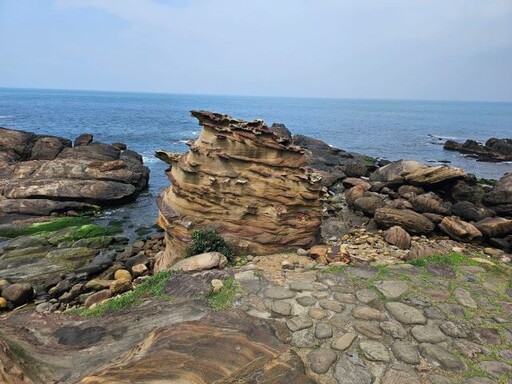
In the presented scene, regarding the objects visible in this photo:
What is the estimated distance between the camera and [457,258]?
32.8 feet

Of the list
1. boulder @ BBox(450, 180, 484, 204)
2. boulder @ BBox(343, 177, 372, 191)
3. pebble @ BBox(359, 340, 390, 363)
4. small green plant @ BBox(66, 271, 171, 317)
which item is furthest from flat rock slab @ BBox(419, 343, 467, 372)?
A: boulder @ BBox(343, 177, 372, 191)

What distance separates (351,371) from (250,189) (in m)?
8.76

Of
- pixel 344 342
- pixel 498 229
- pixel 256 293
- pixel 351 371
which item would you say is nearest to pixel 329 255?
pixel 256 293

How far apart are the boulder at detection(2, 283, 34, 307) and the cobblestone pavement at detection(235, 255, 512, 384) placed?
11148 millimetres

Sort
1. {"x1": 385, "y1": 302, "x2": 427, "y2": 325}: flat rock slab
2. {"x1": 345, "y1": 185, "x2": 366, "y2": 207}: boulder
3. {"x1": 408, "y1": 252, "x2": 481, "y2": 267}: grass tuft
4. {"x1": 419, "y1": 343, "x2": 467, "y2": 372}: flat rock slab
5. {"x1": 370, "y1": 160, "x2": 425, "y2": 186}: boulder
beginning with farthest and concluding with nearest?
{"x1": 370, "y1": 160, "x2": 425, "y2": 186}: boulder → {"x1": 345, "y1": 185, "x2": 366, "y2": 207}: boulder → {"x1": 408, "y1": 252, "x2": 481, "y2": 267}: grass tuft → {"x1": 385, "y1": 302, "x2": 427, "y2": 325}: flat rock slab → {"x1": 419, "y1": 343, "x2": 467, "y2": 372}: flat rock slab

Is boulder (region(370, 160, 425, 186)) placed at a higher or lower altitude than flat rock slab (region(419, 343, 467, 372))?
lower

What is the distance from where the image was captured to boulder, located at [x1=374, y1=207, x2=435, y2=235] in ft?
65.4

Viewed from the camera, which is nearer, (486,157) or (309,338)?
(309,338)

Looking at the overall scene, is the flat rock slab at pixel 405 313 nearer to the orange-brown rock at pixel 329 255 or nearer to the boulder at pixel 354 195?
the orange-brown rock at pixel 329 255

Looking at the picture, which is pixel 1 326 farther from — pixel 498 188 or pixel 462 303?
pixel 498 188

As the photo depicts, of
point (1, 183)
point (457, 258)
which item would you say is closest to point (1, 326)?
point (457, 258)

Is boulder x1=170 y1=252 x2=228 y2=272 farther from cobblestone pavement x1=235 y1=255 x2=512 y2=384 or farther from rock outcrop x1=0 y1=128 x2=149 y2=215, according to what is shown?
rock outcrop x1=0 y1=128 x2=149 y2=215

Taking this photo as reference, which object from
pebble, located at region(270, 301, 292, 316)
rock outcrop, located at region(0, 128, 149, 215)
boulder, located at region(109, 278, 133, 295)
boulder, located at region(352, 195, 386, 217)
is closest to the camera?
pebble, located at region(270, 301, 292, 316)

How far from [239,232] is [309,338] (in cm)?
730
